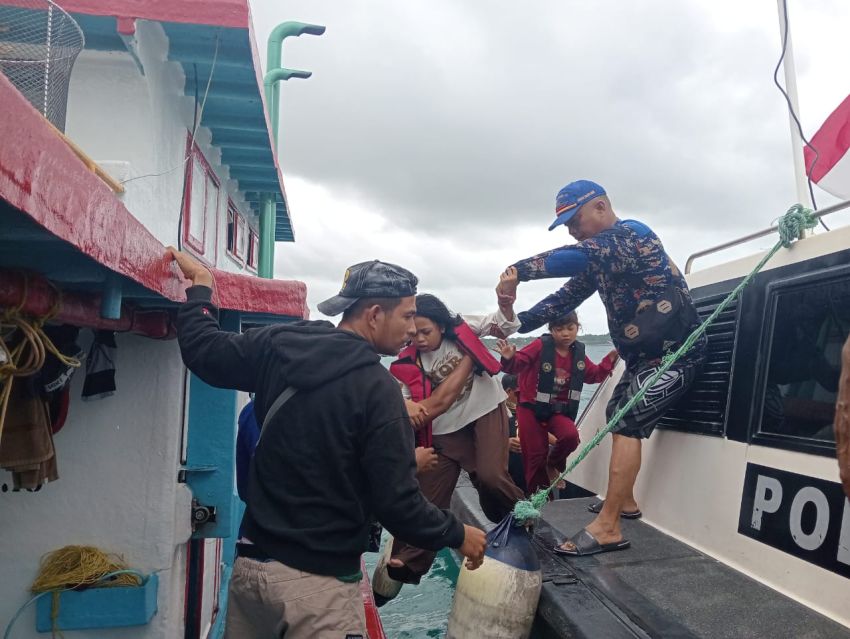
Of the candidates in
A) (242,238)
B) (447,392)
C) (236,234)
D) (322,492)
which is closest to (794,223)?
(447,392)

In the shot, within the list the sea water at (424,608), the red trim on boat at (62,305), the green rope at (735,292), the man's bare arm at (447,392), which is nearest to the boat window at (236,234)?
the sea water at (424,608)

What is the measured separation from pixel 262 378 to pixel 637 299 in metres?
2.35

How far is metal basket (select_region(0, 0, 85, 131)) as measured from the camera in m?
2.37

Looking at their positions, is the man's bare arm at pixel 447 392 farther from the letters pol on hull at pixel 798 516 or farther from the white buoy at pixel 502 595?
the letters pol on hull at pixel 798 516

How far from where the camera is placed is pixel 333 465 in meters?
1.87

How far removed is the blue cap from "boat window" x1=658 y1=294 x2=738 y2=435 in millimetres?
1110

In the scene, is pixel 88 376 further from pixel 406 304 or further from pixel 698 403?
pixel 698 403

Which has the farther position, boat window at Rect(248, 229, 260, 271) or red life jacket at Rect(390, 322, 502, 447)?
boat window at Rect(248, 229, 260, 271)

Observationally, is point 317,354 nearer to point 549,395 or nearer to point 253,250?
point 549,395

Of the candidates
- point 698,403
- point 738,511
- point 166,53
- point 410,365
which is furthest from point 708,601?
point 166,53

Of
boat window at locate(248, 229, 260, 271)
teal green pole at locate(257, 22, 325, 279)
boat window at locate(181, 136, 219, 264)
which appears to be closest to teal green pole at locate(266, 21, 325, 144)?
teal green pole at locate(257, 22, 325, 279)

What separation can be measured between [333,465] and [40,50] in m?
2.05

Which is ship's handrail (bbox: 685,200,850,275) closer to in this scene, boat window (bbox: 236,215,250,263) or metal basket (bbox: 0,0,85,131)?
metal basket (bbox: 0,0,85,131)

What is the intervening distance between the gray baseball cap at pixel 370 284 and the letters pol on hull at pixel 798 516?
208cm
